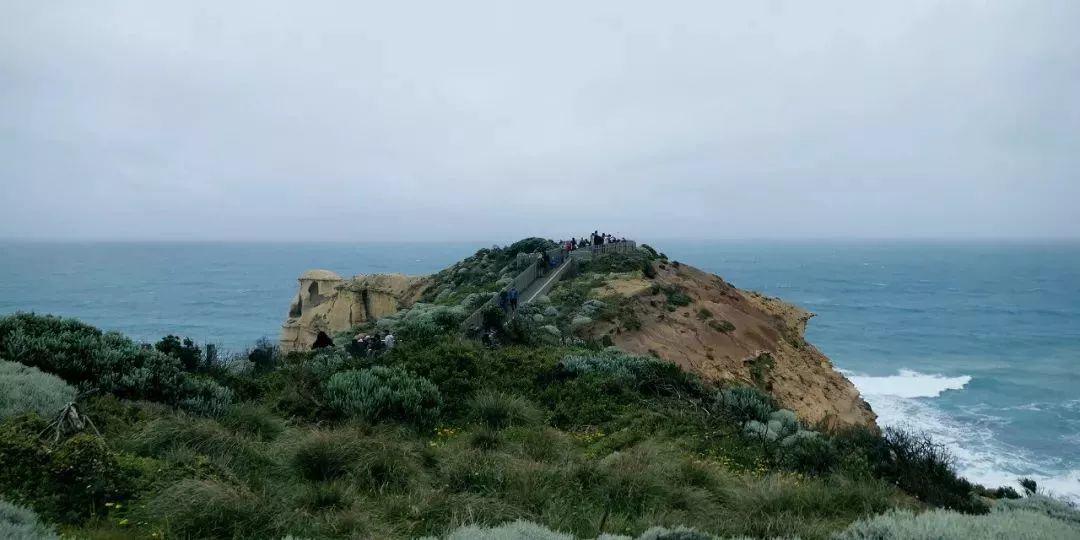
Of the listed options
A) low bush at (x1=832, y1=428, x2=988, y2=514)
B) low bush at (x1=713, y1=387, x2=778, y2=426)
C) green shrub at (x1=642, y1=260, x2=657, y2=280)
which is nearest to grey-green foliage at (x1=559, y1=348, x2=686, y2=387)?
low bush at (x1=713, y1=387, x2=778, y2=426)

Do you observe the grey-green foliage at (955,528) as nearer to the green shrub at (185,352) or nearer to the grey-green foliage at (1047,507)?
the grey-green foliage at (1047,507)

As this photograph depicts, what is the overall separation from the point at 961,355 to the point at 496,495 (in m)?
60.8

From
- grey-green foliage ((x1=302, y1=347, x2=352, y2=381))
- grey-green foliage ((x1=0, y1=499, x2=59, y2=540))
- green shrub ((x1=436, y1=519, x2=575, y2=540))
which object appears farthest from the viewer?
grey-green foliage ((x1=302, y1=347, x2=352, y2=381))

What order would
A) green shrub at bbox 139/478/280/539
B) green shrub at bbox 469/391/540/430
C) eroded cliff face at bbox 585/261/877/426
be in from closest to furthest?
1. green shrub at bbox 139/478/280/539
2. green shrub at bbox 469/391/540/430
3. eroded cliff face at bbox 585/261/877/426

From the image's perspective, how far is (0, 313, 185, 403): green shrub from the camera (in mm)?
7973

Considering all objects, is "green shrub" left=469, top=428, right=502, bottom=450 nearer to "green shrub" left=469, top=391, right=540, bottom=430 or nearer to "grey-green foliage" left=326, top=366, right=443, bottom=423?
"green shrub" left=469, top=391, right=540, bottom=430

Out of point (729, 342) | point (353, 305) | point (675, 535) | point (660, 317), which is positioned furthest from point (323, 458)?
point (353, 305)

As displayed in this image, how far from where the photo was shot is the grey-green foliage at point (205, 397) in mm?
8055

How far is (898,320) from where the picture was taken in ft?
245

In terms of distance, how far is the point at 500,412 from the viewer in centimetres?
885

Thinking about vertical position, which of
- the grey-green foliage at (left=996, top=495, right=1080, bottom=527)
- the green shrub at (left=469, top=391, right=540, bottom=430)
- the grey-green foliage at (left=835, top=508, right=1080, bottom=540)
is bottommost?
the green shrub at (left=469, top=391, right=540, bottom=430)

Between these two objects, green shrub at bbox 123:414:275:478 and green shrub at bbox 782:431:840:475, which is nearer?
green shrub at bbox 123:414:275:478

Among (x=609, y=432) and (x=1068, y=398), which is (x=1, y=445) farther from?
(x=1068, y=398)

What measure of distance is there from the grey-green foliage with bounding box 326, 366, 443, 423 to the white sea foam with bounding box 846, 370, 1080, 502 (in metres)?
11.7
